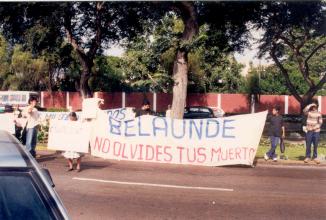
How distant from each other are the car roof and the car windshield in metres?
0.10

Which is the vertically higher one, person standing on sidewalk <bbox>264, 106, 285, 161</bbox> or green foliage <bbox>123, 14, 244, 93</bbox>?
green foliage <bbox>123, 14, 244, 93</bbox>

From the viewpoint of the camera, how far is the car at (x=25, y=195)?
266 cm

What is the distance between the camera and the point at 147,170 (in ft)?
42.2

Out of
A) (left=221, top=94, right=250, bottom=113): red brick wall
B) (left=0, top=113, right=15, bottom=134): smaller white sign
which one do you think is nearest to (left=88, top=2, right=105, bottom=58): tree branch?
(left=221, top=94, right=250, bottom=113): red brick wall

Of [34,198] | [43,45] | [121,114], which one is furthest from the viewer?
[43,45]

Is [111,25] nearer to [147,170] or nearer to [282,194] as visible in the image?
[147,170]

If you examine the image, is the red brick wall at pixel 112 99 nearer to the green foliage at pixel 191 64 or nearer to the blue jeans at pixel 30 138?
the green foliage at pixel 191 64

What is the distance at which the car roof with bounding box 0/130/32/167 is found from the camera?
111 inches

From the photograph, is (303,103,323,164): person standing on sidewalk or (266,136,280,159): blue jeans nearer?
(303,103,323,164): person standing on sidewalk

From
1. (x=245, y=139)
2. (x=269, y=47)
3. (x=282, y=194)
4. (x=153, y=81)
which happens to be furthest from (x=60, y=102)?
(x=282, y=194)

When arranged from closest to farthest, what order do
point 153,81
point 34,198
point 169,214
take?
point 34,198 < point 169,214 < point 153,81

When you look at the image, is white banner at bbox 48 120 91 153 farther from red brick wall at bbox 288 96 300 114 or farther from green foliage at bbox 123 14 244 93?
red brick wall at bbox 288 96 300 114

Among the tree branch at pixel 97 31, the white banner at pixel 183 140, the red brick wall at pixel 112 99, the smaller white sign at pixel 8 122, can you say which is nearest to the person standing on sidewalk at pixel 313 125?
the white banner at pixel 183 140

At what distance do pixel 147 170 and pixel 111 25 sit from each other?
20.4 metres
